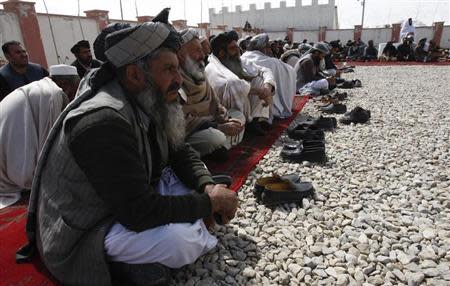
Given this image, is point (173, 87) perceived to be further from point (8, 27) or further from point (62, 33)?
point (62, 33)

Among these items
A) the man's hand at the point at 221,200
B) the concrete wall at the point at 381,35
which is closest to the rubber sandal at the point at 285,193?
the man's hand at the point at 221,200

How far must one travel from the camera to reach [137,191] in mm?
1462

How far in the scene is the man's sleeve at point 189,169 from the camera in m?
2.01

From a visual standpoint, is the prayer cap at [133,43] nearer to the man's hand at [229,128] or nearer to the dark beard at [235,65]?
the man's hand at [229,128]

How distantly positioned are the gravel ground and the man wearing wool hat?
1.25 ft

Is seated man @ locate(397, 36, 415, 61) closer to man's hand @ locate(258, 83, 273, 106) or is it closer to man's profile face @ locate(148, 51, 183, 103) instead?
man's hand @ locate(258, 83, 273, 106)

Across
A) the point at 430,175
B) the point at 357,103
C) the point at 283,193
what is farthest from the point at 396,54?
the point at 283,193

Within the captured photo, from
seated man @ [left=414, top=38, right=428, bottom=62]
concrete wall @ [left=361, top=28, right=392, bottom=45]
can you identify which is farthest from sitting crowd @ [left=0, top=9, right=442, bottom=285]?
concrete wall @ [left=361, top=28, right=392, bottom=45]

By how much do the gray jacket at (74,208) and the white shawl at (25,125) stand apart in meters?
1.27

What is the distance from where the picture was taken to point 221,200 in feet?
5.87

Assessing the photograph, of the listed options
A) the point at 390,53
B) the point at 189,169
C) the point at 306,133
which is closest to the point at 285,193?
the point at 189,169

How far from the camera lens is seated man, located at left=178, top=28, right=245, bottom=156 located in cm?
331

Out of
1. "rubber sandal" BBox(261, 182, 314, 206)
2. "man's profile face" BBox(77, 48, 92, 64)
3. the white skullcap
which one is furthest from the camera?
"man's profile face" BBox(77, 48, 92, 64)

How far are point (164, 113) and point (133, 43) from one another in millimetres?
375
